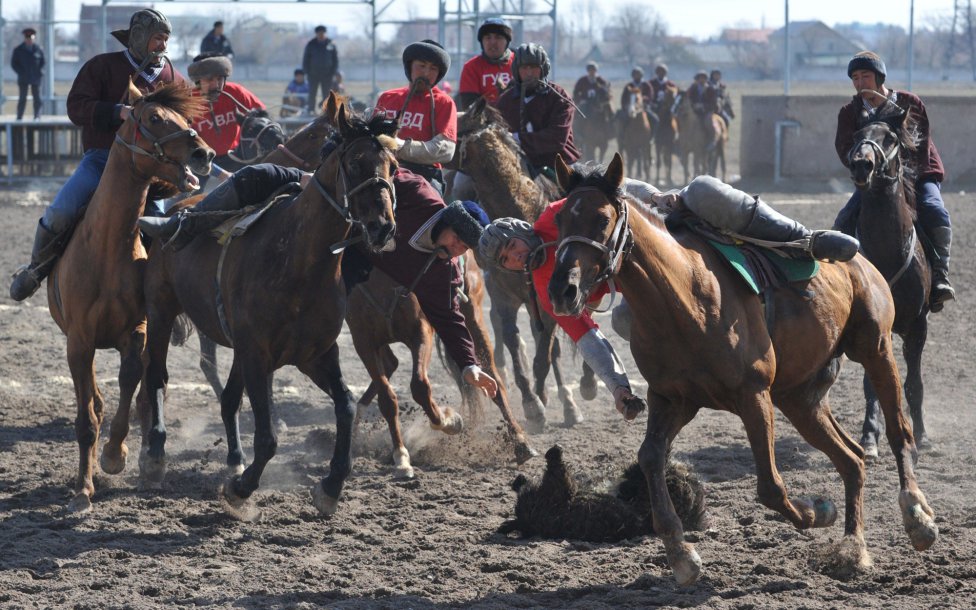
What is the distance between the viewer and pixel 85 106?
274 inches

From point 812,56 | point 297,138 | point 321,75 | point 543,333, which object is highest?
point 812,56

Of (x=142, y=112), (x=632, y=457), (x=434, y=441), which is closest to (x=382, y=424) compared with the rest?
(x=434, y=441)

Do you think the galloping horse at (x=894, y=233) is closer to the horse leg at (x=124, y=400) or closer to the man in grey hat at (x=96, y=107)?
the man in grey hat at (x=96, y=107)

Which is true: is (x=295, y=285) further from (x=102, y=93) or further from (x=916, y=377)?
(x=916, y=377)

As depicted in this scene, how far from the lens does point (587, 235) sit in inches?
183

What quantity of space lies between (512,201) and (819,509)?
362 centimetres

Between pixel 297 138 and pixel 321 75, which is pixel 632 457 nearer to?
pixel 297 138

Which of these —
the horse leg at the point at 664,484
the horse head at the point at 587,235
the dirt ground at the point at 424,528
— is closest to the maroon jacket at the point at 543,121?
the dirt ground at the point at 424,528

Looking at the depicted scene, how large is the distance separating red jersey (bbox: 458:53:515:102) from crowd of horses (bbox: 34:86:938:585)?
233cm

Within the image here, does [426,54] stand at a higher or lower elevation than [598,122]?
lower

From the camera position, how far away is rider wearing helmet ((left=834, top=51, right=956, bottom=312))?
7.45 metres

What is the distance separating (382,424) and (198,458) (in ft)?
4.28

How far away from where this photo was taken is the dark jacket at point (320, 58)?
2400 centimetres

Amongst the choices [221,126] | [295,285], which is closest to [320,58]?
[221,126]
